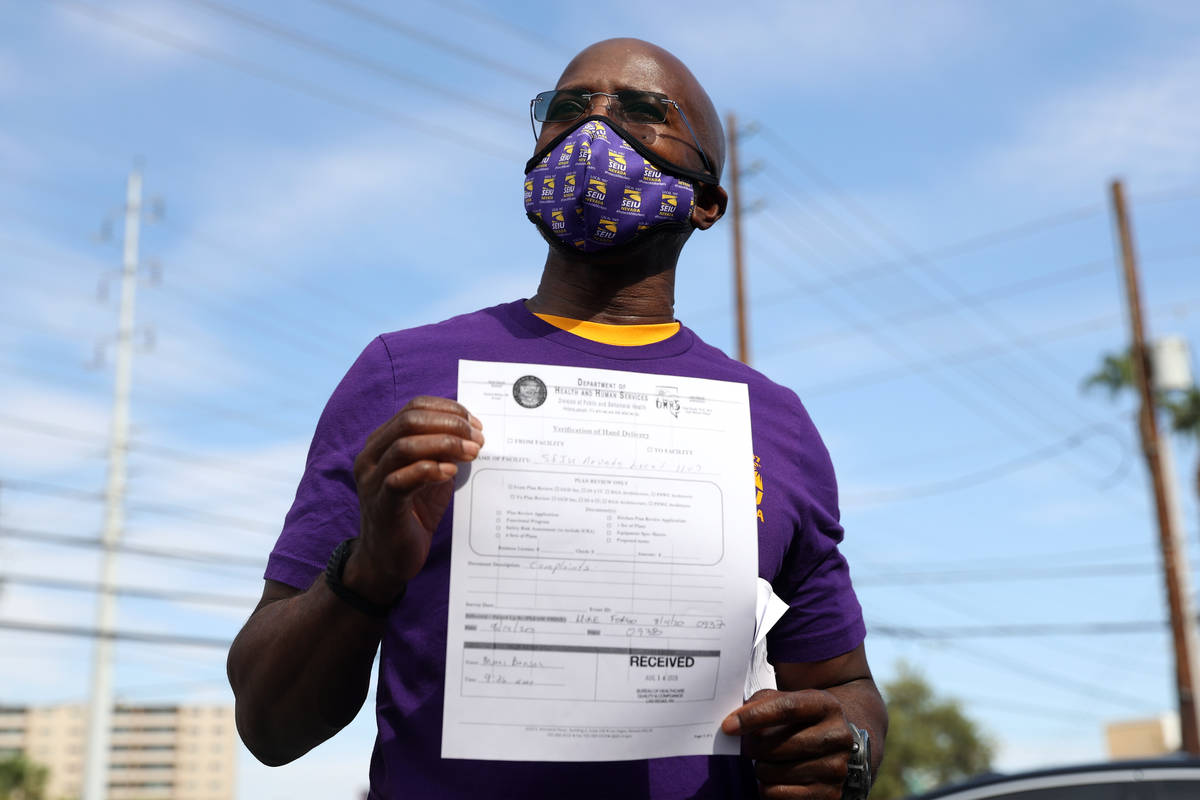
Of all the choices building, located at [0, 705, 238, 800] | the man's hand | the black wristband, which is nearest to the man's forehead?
the black wristband

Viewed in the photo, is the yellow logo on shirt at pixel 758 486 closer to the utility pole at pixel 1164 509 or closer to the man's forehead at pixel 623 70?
the man's forehead at pixel 623 70

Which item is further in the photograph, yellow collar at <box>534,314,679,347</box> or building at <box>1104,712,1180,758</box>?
building at <box>1104,712,1180,758</box>

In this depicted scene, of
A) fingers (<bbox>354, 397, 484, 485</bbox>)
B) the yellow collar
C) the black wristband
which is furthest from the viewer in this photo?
the yellow collar

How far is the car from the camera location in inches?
201

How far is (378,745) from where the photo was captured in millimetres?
1977

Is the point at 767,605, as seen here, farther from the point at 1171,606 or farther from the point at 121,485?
the point at 121,485

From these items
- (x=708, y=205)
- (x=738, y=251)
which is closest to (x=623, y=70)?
(x=708, y=205)

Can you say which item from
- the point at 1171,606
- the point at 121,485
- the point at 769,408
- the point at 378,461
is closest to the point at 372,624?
the point at 378,461

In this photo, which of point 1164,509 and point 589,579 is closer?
point 589,579

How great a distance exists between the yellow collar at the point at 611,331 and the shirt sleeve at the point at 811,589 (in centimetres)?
31

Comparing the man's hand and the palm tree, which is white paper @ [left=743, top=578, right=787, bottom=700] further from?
the palm tree

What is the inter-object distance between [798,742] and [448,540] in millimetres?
603

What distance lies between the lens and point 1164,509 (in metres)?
20.3

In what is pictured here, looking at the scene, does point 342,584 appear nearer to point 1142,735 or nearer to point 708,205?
point 708,205
